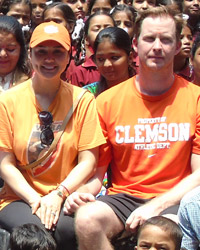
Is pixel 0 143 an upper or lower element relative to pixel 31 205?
upper

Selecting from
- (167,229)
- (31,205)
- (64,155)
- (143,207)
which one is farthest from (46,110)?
(167,229)

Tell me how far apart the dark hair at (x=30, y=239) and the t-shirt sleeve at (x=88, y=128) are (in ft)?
2.45

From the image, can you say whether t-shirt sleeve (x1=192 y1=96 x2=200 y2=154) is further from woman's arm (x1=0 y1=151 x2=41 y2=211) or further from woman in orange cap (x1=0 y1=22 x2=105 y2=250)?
woman's arm (x1=0 y1=151 x2=41 y2=211)

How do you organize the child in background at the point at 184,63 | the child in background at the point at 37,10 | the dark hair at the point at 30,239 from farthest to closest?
the child in background at the point at 37,10 → the child in background at the point at 184,63 → the dark hair at the point at 30,239

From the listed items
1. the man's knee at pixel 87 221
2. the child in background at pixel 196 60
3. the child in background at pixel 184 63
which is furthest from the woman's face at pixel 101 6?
the man's knee at pixel 87 221

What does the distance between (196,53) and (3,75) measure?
1.70 meters

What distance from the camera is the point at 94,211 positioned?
3848 mm

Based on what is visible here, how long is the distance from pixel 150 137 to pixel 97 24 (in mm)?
2643

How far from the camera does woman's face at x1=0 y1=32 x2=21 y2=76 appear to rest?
5.14 meters

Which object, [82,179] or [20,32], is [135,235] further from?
[20,32]

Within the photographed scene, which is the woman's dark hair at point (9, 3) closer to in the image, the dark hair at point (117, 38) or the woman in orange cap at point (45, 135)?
the dark hair at point (117, 38)

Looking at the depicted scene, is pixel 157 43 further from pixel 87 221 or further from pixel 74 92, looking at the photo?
pixel 87 221

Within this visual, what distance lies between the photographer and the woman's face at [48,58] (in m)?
4.31

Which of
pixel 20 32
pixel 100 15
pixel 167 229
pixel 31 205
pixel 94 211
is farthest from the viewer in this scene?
pixel 100 15
